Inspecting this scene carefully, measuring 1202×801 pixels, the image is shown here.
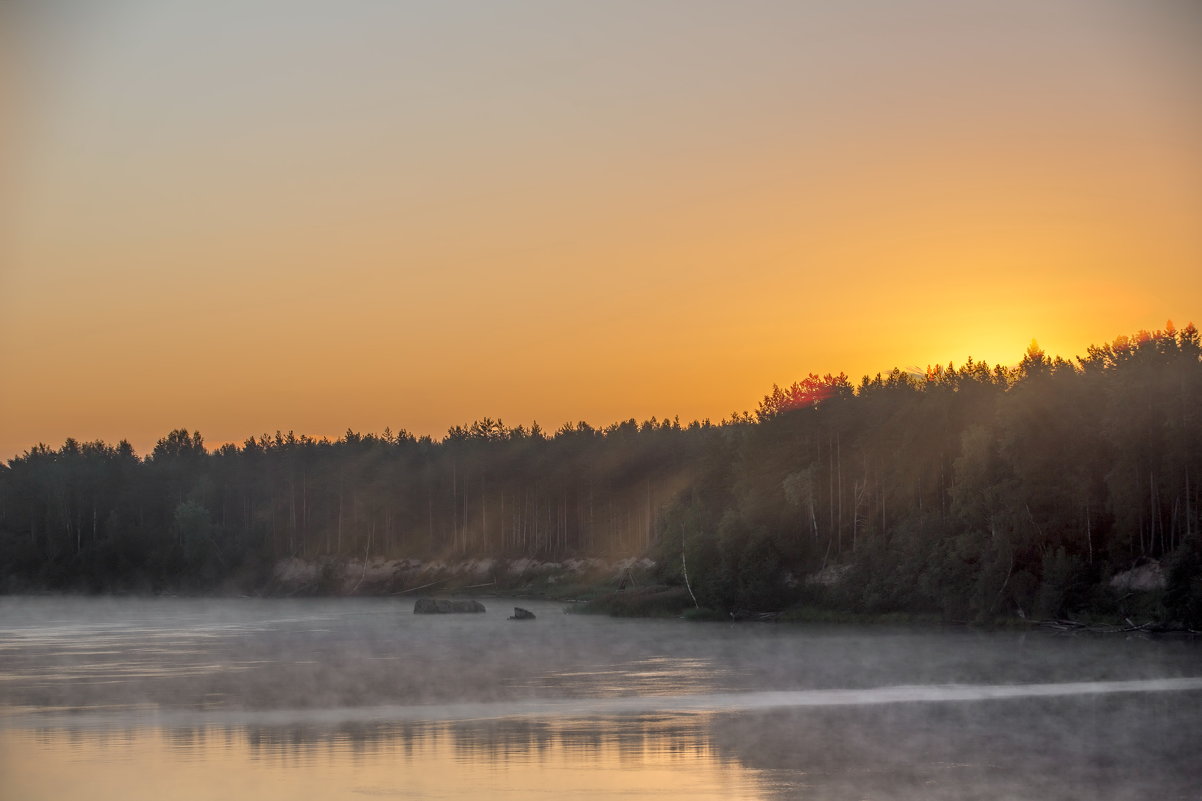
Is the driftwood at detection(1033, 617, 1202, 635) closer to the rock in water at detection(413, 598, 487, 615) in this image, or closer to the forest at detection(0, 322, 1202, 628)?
the forest at detection(0, 322, 1202, 628)

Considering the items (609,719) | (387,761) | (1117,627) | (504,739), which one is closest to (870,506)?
(1117,627)

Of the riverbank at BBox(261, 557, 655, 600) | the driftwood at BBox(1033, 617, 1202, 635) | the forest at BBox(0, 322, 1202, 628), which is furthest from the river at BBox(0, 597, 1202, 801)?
the riverbank at BBox(261, 557, 655, 600)

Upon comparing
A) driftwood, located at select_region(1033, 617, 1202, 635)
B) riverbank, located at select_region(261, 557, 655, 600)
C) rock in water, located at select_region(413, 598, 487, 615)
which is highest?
riverbank, located at select_region(261, 557, 655, 600)

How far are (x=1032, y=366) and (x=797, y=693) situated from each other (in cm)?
5153

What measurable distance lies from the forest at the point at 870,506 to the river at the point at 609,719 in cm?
885

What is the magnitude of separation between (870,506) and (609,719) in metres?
58.9

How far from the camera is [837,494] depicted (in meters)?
95.6

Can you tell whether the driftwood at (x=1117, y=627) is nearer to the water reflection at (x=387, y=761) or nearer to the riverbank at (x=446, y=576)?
the water reflection at (x=387, y=761)

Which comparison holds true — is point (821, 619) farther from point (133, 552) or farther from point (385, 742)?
point (133, 552)

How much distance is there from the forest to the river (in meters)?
8.85

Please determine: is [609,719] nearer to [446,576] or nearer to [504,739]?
[504,739]

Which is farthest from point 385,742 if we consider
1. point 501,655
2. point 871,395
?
point 871,395

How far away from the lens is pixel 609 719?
116 ft

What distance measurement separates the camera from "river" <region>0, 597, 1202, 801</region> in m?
25.9
